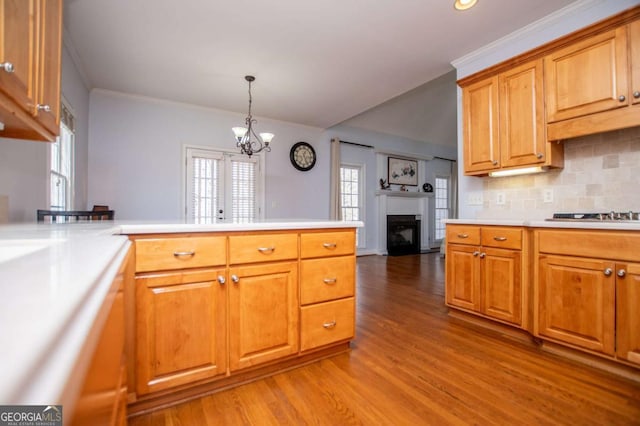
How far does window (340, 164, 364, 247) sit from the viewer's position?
6.37 m

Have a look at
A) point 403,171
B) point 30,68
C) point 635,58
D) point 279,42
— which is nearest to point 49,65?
point 30,68

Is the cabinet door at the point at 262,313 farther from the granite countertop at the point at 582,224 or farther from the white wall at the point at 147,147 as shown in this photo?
the white wall at the point at 147,147

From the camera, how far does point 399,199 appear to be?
7.07 metres

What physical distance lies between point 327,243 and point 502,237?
1410mm

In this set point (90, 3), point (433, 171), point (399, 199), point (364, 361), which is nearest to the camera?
point (364, 361)

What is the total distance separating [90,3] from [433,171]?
7.25m

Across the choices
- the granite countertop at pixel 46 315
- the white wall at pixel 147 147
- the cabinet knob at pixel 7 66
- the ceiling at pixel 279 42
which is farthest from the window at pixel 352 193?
the granite countertop at pixel 46 315

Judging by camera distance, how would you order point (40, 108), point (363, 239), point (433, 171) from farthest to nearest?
point (433, 171) → point (363, 239) → point (40, 108)

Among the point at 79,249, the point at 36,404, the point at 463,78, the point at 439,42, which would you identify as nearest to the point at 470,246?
the point at 463,78

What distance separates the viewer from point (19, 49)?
104 centimetres

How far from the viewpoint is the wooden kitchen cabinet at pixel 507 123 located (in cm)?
239

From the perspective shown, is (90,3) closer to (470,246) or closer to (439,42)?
(439,42)

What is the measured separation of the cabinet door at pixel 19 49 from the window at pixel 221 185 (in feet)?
11.4

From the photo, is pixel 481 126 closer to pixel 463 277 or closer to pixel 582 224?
pixel 582 224
